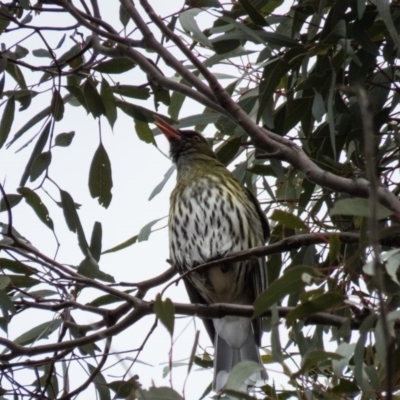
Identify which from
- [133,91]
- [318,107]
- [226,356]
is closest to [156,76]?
[318,107]

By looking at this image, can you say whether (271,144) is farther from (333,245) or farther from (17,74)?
(17,74)

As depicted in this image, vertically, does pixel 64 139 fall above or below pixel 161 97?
below

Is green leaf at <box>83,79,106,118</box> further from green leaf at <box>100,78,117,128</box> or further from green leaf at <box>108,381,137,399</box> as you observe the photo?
green leaf at <box>108,381,137,399</box>

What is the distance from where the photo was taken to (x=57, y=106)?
11.0 feet

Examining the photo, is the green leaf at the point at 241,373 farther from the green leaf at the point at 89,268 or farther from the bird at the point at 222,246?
the bird at the point at 222,246

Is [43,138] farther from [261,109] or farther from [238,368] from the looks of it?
[238,368]

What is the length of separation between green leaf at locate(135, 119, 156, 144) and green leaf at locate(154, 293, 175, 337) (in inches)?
58.1

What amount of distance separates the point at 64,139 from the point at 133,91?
297mm

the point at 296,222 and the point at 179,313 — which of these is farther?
the point at 179,313

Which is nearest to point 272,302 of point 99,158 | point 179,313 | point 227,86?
point 179,313

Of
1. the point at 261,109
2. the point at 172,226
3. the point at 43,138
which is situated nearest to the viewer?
the point at 261,109

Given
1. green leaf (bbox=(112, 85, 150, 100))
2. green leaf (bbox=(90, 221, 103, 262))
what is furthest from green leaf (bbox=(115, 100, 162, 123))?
green leaf (bbox=(90, 221, 103, 262))

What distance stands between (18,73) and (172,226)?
0.91 metres

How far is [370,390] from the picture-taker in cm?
232
